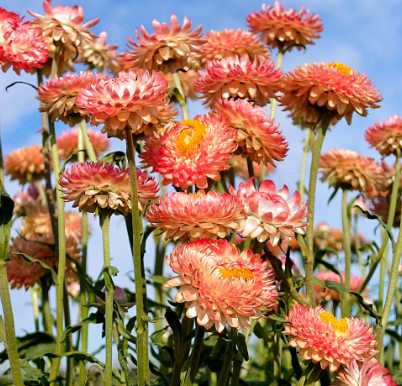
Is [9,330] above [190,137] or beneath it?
beneath

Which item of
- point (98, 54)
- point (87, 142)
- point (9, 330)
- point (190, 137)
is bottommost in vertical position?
→ point (9, 330)

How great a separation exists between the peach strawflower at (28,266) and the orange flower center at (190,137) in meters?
1.16

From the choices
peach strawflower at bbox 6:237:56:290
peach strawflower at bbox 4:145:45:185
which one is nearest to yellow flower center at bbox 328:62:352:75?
peach strawflower at bbox 6:237:56:290

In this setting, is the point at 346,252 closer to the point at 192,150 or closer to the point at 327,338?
the point at 327,338

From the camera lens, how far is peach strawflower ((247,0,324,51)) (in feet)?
8.83

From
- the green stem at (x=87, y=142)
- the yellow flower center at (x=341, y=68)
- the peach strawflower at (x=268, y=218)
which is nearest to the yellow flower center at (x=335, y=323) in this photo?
the peach strawflower at (x=268, y=218)

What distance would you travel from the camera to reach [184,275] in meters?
1.26

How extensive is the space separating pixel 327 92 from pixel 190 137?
0.58 metres

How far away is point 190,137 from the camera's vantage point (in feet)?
5.01

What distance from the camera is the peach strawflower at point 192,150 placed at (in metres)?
1.48

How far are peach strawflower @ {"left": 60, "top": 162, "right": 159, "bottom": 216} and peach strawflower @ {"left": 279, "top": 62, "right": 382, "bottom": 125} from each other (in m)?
0.62

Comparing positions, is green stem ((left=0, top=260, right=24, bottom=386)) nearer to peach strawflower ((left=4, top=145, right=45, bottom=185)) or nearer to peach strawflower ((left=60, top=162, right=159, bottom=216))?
peach strawflower ((left=60, top=162, right=159, bottom=216))

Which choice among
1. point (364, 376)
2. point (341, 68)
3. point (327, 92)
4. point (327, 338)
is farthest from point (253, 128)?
point (364, 376)

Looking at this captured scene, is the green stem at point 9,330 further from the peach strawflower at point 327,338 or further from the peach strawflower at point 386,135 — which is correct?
the peach strawflower at point 386,135
